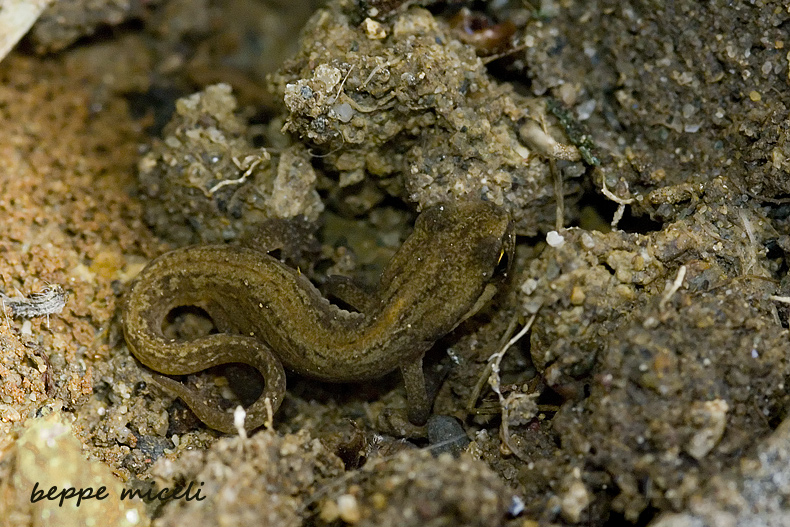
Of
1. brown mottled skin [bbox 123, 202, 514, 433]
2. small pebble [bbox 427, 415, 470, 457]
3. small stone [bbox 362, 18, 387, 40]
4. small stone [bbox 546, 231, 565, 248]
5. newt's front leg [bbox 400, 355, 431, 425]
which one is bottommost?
small pebble [bbox 427, 415, 470, 457]

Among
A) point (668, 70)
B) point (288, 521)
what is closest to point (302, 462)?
point (288, 521)

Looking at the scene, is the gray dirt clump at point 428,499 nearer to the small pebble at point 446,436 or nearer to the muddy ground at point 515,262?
the muddy ground at point 515,262

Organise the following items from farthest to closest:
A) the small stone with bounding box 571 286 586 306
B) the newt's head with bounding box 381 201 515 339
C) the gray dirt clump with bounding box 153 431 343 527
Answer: the newt's head with bounding box 381 201 515 339, the small stone with bounding box 571 286 586 306, the gray dirt clump with bounding box 153 431 343 527

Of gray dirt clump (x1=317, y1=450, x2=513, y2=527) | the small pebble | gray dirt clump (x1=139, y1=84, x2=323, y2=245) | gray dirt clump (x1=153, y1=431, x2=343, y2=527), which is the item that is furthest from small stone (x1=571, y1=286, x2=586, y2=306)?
gray dirt clump (x1=139, y1=84, x2=323, y2=245)

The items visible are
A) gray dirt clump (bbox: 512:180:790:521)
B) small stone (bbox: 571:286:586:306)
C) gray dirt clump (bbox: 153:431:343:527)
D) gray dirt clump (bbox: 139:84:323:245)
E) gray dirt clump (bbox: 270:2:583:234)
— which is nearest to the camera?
gray dirt clump (bbox: 153:431:343:527)

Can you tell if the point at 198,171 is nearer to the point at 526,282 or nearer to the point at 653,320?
the point at 526,282

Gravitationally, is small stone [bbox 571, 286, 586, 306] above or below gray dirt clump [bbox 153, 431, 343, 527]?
above

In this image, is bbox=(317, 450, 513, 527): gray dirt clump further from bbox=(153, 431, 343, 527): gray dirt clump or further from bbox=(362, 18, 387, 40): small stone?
bbox=(362, 18, 387, 40): small stone
